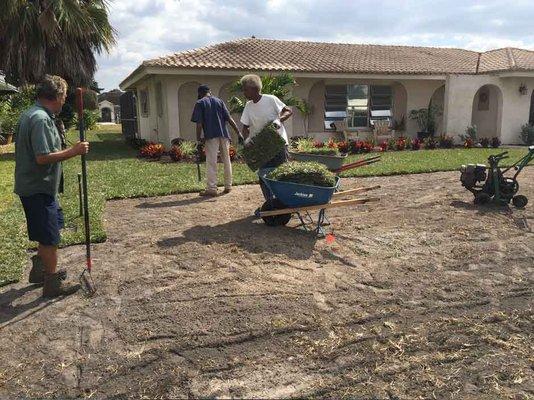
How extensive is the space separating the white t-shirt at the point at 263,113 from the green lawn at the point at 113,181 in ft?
8.08

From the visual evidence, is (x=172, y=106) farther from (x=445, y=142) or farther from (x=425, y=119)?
(x=425, y=119)

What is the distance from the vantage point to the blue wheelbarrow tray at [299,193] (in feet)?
18.7

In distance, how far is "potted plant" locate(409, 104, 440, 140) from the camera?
786 inches

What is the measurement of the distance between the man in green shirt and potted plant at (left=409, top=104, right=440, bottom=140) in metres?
17.9

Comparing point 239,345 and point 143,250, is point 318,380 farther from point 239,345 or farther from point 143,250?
point 143,250

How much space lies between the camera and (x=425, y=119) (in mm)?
20047

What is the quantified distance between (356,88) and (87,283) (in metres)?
17.2

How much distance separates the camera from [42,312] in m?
4.01

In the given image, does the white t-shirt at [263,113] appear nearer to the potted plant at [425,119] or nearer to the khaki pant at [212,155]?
the khaki pant at [212,155]

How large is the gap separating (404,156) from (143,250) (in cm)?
1126

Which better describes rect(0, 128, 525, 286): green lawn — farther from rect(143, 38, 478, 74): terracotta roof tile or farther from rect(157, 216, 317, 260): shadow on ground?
rect(143, 38, 478, 74): terracotta roof tile

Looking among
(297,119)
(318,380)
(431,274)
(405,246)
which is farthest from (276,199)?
(297,119)

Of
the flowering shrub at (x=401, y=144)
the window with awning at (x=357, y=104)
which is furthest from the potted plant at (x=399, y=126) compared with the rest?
the flowering shrub at (x=401, y=144)

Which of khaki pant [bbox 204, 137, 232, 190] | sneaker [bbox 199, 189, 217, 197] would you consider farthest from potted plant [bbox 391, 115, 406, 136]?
sneaker [bbox 199, 189, 217, 197]
